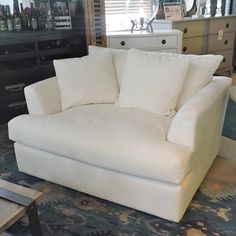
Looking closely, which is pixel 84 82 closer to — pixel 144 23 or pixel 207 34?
pixel 144 23

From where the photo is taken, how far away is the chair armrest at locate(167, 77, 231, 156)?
5.12 feet

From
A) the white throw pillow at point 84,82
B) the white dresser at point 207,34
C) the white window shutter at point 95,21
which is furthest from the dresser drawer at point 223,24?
the white throw pillow at point 84,82

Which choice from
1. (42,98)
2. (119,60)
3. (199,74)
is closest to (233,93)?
(199,74)

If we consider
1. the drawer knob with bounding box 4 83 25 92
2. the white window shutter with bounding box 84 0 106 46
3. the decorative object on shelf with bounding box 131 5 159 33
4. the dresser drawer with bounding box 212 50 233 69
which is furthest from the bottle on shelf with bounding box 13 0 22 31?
the dresser drawer with bounding box 212 50 233 69

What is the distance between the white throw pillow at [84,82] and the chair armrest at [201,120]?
725mm

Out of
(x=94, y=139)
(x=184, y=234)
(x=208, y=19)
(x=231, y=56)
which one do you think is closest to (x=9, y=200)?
(x=94, y=139)

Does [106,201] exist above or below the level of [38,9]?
below

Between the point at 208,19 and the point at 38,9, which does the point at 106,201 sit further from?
the point at 208,19

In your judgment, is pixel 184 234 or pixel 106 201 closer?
pixel 184 234

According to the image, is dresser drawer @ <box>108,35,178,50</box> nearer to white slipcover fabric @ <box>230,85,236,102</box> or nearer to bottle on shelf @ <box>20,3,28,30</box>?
bottle on shelf @ <box>20,3,28,30</box>

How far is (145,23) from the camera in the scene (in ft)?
12.1

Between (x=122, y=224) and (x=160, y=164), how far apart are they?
43 cm

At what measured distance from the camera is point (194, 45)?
383 centimetres

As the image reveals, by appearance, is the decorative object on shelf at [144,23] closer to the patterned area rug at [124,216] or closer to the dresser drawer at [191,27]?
the dresser drawer at [191,27]
